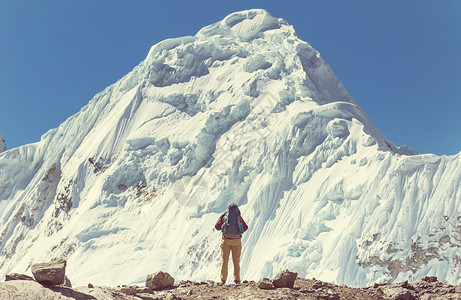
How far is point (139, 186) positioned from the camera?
2752 cm

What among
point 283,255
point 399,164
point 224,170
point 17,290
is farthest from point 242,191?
point 17,290

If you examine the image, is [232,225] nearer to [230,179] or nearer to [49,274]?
[49,274]

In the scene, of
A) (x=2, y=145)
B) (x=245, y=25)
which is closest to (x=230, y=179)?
(x=245, y=25)

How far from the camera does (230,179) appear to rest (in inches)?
955

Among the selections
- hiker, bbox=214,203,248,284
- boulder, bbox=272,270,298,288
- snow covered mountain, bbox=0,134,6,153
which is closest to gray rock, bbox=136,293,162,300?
boulder, bbox=272,270,298,288

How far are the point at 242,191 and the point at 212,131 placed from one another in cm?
512

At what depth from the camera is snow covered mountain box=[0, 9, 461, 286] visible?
18000 millimetres

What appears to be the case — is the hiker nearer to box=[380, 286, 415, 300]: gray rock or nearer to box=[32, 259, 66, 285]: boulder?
box=[380, 286, 415, 300]: gray rock

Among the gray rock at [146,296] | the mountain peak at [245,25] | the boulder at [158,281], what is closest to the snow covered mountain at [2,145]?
the mountain peak at [245,25]

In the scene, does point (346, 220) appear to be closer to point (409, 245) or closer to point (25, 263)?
point (409, 245)

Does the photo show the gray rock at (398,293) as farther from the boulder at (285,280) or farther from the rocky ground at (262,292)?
the boulder at (285,280)

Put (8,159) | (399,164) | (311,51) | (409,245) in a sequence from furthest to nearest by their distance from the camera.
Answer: (8,159) < (311,51) < (399,164) < (409,245)

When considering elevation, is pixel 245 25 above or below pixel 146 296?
above

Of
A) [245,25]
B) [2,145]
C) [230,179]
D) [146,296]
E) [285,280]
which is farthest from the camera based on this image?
[2,145]
